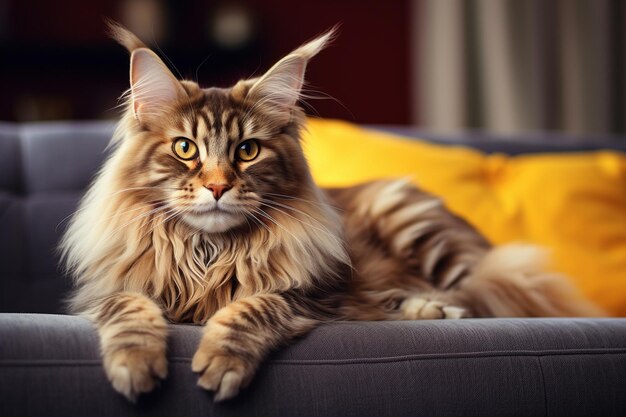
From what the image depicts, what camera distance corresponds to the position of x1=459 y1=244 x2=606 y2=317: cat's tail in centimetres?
158

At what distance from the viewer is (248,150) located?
1.28m

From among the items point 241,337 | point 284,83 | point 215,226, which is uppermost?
point 284,83

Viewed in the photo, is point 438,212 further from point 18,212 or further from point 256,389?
point 18,212

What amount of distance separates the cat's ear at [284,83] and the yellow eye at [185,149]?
15 cm

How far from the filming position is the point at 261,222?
4.19 ft

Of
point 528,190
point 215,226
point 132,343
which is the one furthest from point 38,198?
point 528,190

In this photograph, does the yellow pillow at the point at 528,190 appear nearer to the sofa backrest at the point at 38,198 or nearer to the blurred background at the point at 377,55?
the sofa backrest at the point at 38,198

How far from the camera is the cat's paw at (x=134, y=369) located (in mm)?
1021

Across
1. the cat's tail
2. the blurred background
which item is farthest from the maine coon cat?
the blurred background

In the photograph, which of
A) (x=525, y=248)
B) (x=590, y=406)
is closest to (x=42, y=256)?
(x=525, y=248)

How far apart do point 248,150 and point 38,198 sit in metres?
1.05

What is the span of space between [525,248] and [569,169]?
1.63 ft

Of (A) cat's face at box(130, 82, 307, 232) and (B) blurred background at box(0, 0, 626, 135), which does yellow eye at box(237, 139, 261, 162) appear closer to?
(A) cat's face at box(130, 82, 307, 232)

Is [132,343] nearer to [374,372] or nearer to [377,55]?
[374,372]
